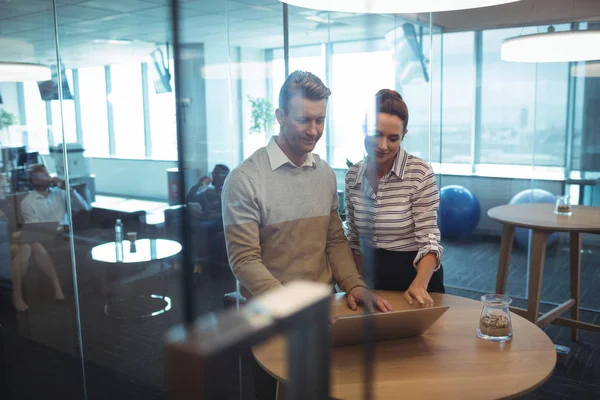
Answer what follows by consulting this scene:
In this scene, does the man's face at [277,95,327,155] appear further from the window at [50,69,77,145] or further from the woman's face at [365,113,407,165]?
the window at [50,69,77,145]

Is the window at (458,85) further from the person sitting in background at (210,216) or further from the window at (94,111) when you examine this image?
the window at (94,111)

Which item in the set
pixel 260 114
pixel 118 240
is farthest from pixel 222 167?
pixel 118 240

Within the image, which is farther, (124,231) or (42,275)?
(124,231)

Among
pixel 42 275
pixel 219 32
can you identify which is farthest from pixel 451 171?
pixel 42 275

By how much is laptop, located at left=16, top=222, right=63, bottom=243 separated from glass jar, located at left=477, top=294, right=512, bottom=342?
1.73 metres

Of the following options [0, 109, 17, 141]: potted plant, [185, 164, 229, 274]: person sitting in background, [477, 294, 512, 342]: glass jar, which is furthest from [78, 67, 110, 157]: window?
[477, 294, 512, 342]: glass jar

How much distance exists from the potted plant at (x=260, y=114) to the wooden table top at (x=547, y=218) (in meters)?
1.39

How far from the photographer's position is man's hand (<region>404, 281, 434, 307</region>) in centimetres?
153

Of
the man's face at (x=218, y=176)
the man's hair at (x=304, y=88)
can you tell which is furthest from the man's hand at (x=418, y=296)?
the man's face at (x=218, y=176)

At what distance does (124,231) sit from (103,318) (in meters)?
0.42

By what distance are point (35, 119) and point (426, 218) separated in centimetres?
150

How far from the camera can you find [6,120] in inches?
78.2

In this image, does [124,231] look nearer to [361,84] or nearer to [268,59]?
[268,59]

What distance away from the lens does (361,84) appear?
12.1ft
